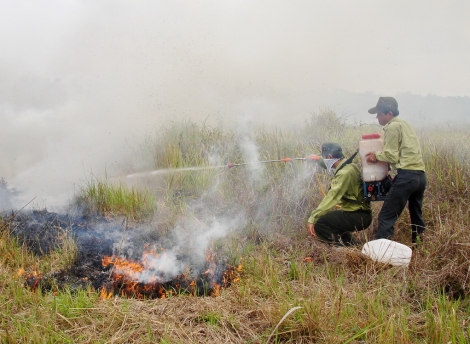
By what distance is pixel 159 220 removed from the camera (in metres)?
5.51

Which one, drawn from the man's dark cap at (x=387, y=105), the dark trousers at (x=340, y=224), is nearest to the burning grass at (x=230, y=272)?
the dark trousers at (x=340, y=224)

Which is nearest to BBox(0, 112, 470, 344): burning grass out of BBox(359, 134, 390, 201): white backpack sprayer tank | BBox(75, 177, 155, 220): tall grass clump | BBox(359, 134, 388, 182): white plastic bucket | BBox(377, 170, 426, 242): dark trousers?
BBox(75, 177, 155, 220): tall grass clump

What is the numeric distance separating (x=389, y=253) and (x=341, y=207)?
1138mm

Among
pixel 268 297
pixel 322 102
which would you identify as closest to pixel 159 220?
pixel 268 297

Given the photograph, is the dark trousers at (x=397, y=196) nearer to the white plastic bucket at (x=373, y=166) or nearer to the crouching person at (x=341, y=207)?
the white plastic bucket at (x=373, y=166)

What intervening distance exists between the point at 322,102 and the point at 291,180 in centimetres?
531

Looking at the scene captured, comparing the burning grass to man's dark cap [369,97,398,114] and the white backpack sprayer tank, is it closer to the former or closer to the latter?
the white backpack sprayer tank

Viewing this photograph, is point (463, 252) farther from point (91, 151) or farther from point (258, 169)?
point (91, 151)

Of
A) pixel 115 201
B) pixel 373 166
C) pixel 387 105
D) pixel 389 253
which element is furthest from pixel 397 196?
pixel 115 201

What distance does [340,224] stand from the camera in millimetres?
5246

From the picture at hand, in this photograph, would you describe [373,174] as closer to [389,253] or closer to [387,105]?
[387,105]

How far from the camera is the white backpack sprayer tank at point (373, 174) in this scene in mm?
5047

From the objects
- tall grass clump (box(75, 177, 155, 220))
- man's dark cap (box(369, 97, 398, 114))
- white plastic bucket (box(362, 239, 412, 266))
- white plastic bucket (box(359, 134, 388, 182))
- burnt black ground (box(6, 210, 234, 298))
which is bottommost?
white plastic bucket (box(362, 239, 412, 266))

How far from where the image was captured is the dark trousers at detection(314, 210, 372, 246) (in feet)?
17.2
